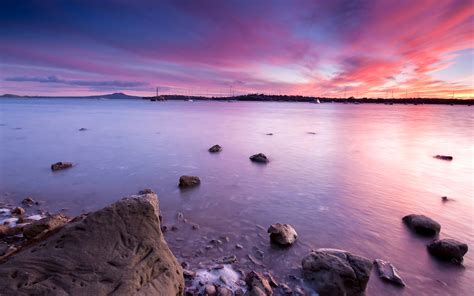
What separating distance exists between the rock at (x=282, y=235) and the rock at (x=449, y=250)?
11.7 feet

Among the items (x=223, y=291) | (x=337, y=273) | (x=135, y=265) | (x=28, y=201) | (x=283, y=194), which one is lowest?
(x=28, y=201)

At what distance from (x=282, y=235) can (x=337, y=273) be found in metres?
1.86

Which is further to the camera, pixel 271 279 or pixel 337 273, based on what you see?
pixel 271 279

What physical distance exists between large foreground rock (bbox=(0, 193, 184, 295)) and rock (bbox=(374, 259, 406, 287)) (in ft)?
14.8

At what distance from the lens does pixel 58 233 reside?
4191 millimetres

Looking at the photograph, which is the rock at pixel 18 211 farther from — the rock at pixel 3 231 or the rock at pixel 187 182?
the rock at pixel 187 182

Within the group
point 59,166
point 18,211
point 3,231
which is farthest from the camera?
point 59,166

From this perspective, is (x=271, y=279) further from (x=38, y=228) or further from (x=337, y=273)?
(x=38, y=228)

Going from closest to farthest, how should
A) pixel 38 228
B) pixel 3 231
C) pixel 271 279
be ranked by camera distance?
pixel 271 279
pixel 38 228
pixel 3 231

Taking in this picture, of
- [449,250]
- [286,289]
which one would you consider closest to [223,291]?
[286,289]

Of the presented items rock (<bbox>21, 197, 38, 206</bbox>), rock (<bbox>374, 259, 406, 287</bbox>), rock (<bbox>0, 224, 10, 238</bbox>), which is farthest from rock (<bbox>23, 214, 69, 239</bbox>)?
rock (<bbox>374, 259, 406, 287</bbox>)

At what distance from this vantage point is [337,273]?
5.31m

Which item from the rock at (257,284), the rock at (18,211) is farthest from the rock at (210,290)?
the rock at (18,211)

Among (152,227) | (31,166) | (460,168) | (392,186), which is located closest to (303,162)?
(392,186)
